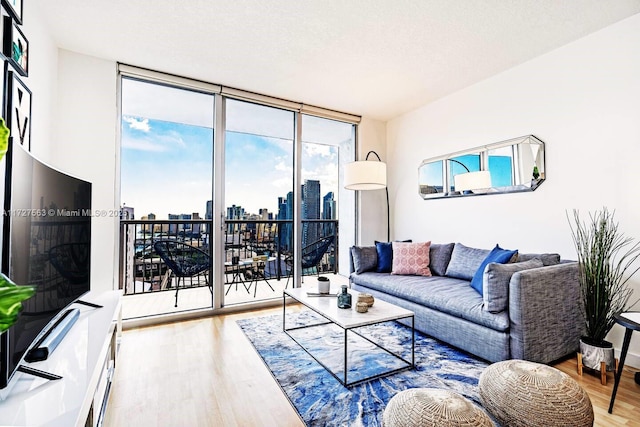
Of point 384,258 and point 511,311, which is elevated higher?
point 384,258

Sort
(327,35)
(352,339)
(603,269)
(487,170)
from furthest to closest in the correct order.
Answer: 1. (487,170)
2. (352,339)
3. (327,35)
4. (603,269)

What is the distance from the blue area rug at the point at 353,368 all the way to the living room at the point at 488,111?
237mm

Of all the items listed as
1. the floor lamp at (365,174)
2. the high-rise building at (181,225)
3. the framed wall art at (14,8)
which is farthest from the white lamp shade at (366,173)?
the framed wall art at (14,8)

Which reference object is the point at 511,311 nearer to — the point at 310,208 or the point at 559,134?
the point at 559,134

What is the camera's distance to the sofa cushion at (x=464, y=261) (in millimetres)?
3102

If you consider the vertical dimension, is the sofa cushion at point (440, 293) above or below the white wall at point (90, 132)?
below

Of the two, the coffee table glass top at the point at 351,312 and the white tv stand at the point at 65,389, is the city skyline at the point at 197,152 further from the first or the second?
the white tv stand at the point at 65,389

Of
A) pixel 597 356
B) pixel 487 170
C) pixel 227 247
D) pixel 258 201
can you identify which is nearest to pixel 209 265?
pixel 227 247

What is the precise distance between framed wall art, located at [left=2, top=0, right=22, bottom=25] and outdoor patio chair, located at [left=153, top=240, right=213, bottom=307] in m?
2.41

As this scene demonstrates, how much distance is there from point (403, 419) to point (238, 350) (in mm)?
1669

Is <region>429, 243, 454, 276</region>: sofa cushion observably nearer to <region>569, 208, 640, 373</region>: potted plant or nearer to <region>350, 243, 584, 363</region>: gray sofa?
<region>350, 243, 584, 363</region>: gray sofa

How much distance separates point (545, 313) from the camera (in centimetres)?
223

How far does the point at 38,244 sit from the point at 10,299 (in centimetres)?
113

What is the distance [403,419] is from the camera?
4.22ft
